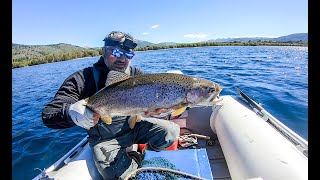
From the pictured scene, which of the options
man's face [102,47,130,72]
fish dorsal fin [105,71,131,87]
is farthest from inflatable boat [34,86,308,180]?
man's face [102,47,130,72]

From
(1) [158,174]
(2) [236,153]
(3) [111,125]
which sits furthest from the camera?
(2) [236,153]

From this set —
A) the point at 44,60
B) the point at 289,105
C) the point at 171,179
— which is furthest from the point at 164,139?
the point at 44,60

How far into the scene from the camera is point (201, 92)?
9.24 feet

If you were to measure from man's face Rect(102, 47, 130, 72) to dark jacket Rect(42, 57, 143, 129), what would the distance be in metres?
0.11

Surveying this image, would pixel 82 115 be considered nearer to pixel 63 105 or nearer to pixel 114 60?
pixel 63 105

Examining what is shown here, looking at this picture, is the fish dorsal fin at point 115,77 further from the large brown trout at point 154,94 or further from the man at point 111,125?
the man at point 111,125

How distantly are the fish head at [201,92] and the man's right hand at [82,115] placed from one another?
112cm

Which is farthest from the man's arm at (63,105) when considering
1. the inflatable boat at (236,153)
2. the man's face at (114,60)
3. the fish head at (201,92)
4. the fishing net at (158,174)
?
the fish head at (201,92)

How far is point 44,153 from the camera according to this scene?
8.03m

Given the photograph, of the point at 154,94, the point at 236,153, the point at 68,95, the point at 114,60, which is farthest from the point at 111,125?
the point at 236,153

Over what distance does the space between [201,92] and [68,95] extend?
187 cm

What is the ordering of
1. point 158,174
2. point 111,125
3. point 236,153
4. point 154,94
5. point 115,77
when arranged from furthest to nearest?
1. point 236,153
2. point 111,125
3. point 158,174
4. point 115,77
5. point 154,94
